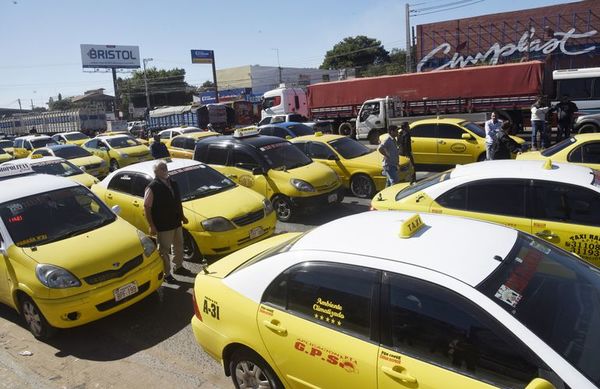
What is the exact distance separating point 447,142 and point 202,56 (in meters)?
49.0

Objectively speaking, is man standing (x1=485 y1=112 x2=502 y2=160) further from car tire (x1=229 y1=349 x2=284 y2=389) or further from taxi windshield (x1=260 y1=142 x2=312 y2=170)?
car tire (x1=229 y1=349 x2=284 y2=389)

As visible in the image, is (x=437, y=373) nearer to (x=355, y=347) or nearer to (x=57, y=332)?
(x=355, y=347)

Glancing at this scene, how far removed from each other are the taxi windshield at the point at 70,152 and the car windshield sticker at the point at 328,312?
1494 cm

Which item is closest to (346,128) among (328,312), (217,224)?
(217,224)

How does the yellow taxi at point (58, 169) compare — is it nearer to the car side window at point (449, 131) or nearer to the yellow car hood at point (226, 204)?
the yellow car hood at point (226, 204)

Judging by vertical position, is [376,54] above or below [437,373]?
above

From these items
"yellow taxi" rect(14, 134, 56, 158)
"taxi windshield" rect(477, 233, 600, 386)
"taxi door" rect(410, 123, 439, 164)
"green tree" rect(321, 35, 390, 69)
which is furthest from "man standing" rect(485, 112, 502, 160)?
"green tree" rect(321, 35, 390, 69)

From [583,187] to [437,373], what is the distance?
3.26 m

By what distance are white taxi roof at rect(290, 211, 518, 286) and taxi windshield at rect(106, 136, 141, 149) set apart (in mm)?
15765

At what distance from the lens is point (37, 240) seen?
17.8 ft

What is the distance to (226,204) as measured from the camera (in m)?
7.06

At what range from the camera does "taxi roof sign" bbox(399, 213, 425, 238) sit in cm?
304

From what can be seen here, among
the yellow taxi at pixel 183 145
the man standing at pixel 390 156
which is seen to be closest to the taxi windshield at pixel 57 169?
the yellow taxi at pixel 183 145

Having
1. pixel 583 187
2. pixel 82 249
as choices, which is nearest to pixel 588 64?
pixel 583 187
